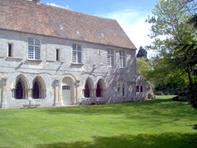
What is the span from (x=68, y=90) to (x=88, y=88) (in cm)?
381

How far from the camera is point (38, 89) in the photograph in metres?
33.5

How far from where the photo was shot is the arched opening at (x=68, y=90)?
3556 cm

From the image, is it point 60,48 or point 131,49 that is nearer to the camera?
point 60,48

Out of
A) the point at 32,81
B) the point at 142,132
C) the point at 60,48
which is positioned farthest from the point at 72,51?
the point at 142,132

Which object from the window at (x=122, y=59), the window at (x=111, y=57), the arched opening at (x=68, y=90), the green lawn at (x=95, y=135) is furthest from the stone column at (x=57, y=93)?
the green lawn at (x=95, y=135)

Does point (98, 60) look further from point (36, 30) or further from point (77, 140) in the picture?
point (77, 140)

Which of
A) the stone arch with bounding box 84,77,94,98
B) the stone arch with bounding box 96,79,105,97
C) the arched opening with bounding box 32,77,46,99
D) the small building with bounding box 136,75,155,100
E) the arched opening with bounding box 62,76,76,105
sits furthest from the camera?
the small building with bounding box 136,75,155,100

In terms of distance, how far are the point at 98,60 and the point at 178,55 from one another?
29.4 metres

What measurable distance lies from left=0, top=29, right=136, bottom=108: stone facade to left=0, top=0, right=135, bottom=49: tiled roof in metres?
0.68

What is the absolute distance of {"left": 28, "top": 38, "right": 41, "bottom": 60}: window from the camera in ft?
106

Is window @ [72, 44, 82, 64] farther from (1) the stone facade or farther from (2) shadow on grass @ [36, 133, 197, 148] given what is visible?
(2) shadow on grass @ [36, 133, 197, 148]

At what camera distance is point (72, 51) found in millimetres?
36250

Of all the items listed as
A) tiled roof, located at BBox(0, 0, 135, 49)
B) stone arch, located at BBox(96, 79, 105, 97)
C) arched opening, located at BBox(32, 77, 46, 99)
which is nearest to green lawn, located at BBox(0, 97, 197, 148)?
arched opening, located at BBox(32, 77, 46, 99)

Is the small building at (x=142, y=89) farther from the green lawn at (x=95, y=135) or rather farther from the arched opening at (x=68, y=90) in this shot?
the green lawn at (x=95, y=135)
